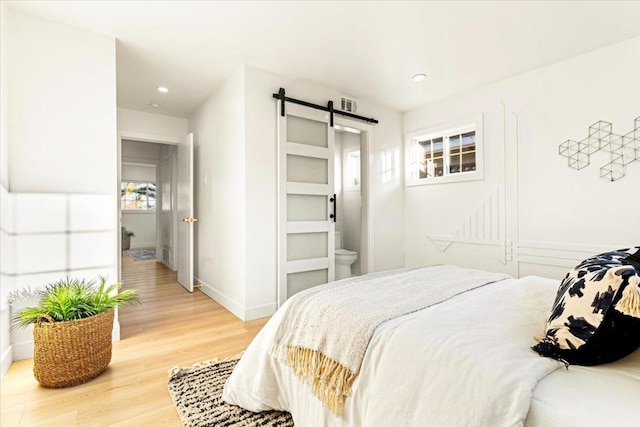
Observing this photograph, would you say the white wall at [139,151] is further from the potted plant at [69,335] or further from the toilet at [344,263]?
the potted plant at [69,335]

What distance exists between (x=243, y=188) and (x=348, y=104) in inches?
69.1

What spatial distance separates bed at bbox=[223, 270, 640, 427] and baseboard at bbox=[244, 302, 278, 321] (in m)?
1.67

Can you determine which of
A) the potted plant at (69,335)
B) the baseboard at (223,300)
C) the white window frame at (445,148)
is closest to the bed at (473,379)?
the potted plant at (69,335)

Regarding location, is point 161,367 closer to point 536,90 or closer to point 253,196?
point 253,196

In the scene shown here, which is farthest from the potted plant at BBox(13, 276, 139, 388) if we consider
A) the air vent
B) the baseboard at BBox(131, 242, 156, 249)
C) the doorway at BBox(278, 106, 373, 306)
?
the baseboard at BBox(131, 242, 156, 249)

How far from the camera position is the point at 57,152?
2359 millimetres

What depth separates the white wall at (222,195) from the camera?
3123 mm

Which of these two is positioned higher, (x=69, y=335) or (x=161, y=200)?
(x=161, y=200)

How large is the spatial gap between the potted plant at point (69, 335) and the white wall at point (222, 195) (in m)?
1.24

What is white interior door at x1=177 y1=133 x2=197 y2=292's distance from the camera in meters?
4.02

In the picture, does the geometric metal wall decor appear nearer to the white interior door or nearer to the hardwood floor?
the hardwood floor

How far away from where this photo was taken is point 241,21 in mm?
2369

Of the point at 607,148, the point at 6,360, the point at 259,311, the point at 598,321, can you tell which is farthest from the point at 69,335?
the point at 607,148

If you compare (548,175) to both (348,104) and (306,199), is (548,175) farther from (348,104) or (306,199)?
(306,199)
